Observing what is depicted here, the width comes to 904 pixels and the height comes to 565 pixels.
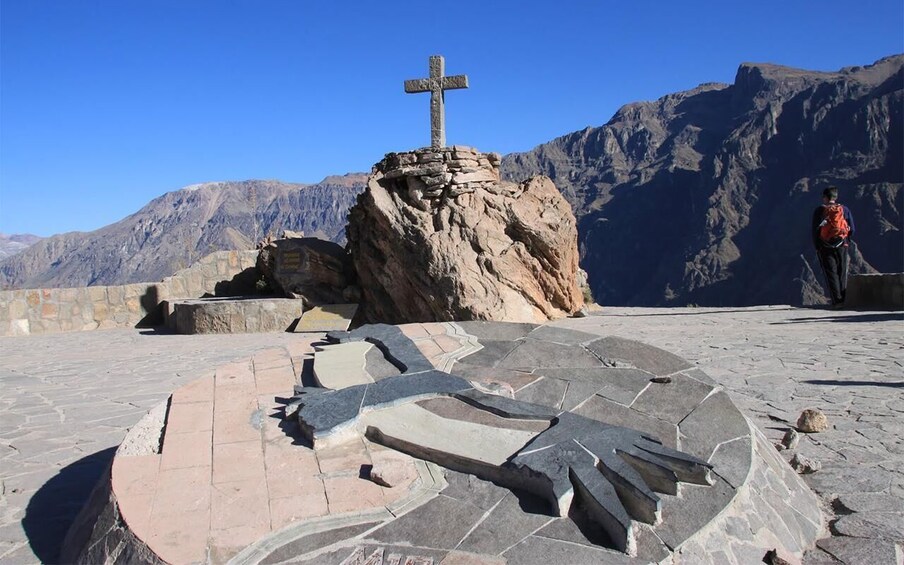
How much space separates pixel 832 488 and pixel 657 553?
1.62 m

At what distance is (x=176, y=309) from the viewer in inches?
396

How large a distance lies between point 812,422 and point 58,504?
412 cm

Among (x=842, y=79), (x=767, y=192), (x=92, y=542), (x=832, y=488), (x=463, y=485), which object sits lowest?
(x=832, y=488)

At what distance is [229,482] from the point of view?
2.21 metres

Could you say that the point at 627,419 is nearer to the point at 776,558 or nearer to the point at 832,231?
the point at 776,558

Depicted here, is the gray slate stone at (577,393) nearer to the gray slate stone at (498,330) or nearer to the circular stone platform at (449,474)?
the circular stone platform at (449,474)

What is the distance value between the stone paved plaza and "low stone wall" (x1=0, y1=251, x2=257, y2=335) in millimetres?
1236

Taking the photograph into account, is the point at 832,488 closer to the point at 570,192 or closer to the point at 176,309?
the point at 176,309

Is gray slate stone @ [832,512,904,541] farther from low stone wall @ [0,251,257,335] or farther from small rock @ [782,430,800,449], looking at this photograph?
low stone wall @ [0,251,257,335]

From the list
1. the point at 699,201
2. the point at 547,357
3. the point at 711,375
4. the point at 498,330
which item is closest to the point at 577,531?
the point at 547,357

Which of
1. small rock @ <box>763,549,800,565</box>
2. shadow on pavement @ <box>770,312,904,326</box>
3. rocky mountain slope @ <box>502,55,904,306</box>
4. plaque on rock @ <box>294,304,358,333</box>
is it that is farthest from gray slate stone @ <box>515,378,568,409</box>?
rocky mountain slope @ <box>502,55,904,306</box>

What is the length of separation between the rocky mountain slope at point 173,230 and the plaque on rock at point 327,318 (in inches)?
1707

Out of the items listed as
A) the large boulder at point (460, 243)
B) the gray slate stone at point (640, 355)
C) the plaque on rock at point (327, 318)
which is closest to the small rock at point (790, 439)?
the gray slate stone at point (640, 355)

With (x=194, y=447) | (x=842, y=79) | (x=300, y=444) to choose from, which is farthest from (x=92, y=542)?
(x=842, y=79)
